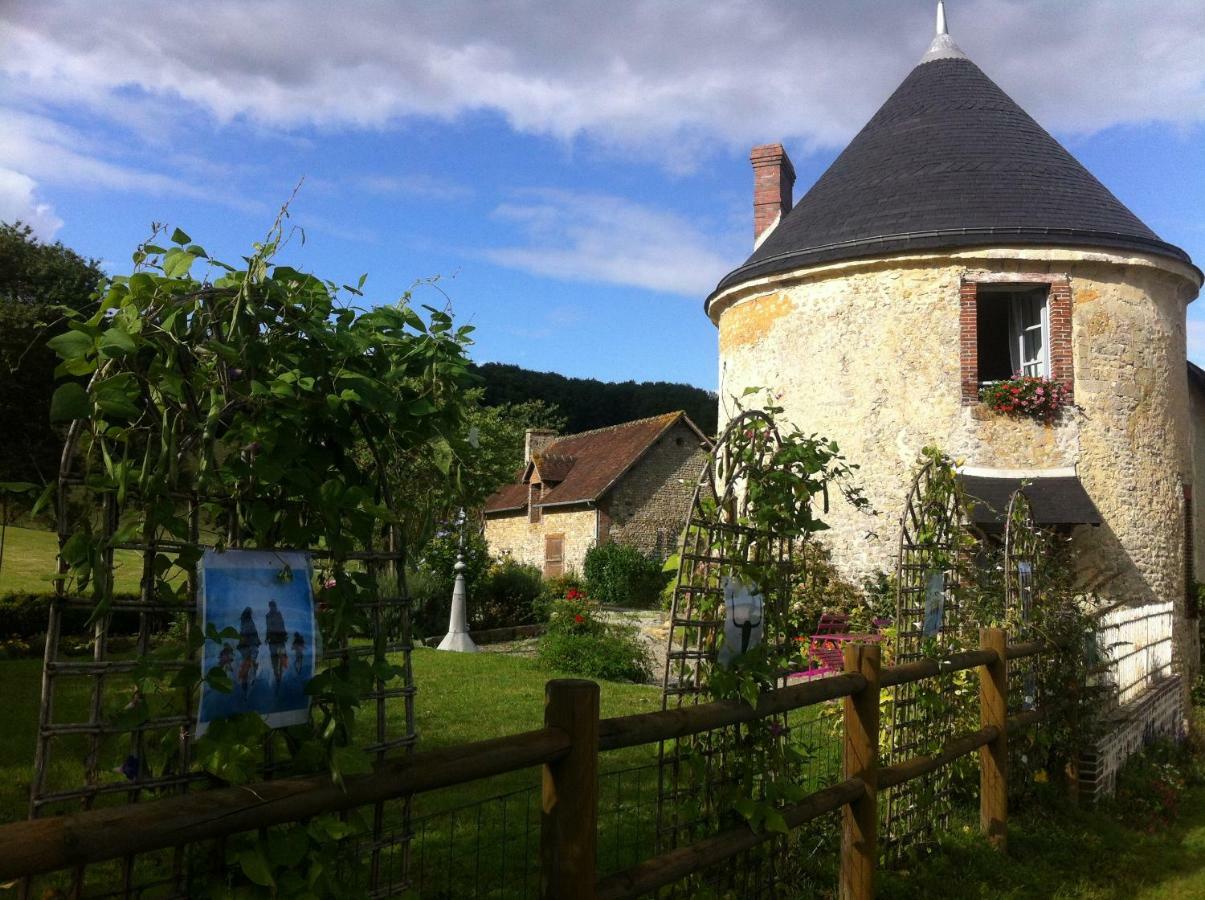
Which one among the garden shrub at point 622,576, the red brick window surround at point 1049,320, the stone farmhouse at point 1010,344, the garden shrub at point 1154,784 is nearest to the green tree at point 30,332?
the garden shrub at point 1154,784

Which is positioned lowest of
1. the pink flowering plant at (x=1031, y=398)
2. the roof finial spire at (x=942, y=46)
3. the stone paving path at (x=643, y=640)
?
the stone paving path at (x=643, y=640)

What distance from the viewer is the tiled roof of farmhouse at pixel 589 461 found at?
2522 cm

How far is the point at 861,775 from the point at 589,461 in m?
23.6

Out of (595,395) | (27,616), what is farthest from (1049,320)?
(595,395)

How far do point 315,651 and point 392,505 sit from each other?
15.6 inches

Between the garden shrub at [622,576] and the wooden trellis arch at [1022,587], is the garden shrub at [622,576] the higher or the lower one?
the lower one

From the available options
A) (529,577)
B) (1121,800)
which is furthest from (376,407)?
(529,577)

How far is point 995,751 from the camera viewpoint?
5320 mm

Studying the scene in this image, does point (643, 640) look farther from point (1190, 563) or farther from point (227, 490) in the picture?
point (227, 490)

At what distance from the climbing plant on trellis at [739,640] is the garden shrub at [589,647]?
665cm

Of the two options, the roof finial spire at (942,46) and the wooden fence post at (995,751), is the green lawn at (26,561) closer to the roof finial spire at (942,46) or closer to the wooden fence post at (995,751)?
the wooden fence post at (995,751)

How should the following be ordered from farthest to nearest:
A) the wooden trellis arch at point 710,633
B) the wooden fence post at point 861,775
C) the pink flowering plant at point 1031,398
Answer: the pink flowering plant at point 1031,398, the wooden fence post at point 861,775, the wooden trellis arch at point 710,633

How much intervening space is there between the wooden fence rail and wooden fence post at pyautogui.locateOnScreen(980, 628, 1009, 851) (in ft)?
1.78

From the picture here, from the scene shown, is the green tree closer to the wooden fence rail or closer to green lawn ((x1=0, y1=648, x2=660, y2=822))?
green lawn ((x1=0, y1=648, x2=660, y2=822))
